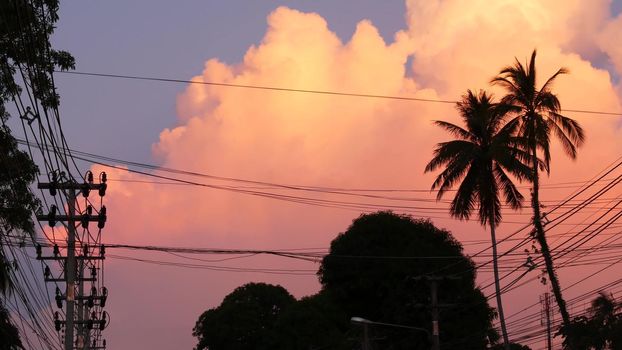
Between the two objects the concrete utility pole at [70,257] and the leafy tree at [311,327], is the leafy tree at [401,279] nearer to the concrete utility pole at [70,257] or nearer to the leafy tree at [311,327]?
the leafy tree at [311,327]

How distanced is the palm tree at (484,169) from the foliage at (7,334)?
35418 millimetres

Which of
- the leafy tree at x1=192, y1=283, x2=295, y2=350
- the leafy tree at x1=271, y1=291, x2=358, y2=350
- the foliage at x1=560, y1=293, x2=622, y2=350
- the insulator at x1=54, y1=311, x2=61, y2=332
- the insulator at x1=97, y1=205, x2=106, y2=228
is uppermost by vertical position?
the leafy tree at x1=192, y1=283, x2=295, y2=350

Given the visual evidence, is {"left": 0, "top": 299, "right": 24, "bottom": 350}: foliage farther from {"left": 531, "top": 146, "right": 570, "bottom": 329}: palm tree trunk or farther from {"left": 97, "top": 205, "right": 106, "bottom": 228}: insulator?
{"left": 531, "top": 146, "right": 570, "bottom": 329}: palm tree trunk

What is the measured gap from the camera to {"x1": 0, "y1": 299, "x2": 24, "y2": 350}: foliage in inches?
797

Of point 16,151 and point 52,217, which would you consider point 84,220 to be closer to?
point 52,217

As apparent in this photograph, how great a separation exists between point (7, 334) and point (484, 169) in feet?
122

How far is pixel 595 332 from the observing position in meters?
36.4

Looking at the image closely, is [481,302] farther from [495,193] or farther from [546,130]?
[546,130]

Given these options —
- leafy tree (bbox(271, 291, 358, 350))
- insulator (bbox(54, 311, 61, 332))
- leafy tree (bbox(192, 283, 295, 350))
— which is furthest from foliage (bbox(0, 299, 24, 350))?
leafy tree (bbox(192, 283, 295, 350))

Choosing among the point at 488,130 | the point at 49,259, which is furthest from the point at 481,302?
the point at 49,259

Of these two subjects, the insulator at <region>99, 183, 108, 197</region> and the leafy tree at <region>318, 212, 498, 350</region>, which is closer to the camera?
the insulator at <region>99, 183, 108, 197</region>

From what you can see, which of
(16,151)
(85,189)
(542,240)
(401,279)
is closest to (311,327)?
(401,279)

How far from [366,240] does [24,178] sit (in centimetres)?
3872

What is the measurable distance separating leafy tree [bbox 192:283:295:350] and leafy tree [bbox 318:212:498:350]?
28.4 meters
